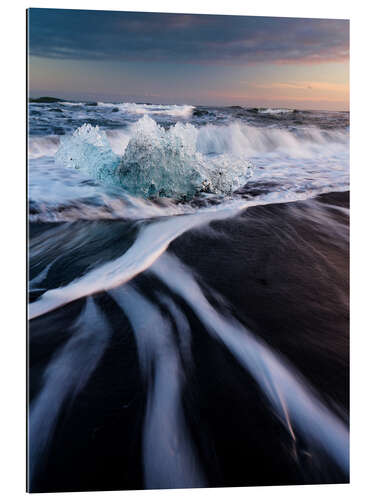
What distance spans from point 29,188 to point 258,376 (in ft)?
4.28

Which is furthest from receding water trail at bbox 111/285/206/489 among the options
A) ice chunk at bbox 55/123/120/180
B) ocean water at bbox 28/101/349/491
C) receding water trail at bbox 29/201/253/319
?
ice chunk at bbox 55/123/120/180

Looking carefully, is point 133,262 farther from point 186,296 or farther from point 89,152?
point 89,152

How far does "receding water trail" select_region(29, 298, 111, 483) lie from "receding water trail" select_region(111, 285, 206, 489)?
5.9 inches

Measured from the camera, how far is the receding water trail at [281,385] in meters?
1.99

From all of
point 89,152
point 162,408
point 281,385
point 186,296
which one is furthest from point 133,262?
point 281,385

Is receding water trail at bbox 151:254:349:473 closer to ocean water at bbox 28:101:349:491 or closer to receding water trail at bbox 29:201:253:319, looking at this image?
ocean water at bbox 28:101:349:491

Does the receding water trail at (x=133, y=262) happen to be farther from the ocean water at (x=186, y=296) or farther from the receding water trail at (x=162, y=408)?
the receding water trail at (x=162, y=408)

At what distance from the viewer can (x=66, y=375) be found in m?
A: 1.92

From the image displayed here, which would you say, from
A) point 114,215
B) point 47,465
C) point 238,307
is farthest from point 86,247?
point 47,465

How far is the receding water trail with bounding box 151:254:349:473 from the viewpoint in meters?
1.99

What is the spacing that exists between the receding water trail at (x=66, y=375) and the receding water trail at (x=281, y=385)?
1.34 feet

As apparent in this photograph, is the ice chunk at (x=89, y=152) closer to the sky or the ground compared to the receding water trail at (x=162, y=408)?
closer to the sky

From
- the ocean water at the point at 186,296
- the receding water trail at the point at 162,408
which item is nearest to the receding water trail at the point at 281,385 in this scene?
the ocean water at the point at 186,296
